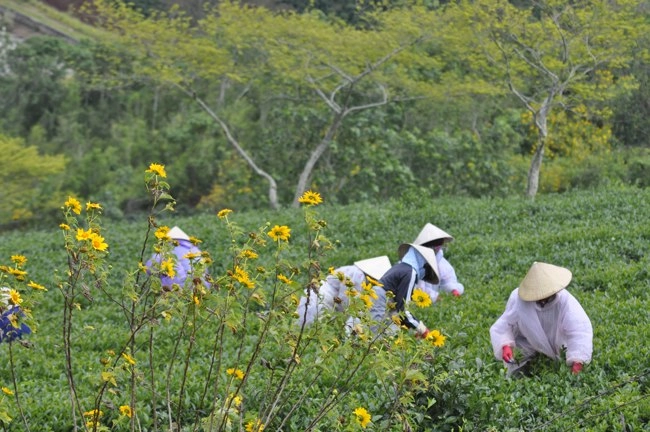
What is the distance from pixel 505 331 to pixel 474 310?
7.58 feet

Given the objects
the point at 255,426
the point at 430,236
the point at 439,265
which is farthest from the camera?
Answer: the point at 439,265

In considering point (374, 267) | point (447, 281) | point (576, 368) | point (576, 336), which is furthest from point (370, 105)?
point (576, 368)

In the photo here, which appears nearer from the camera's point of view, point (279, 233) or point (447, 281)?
point (279, 233)

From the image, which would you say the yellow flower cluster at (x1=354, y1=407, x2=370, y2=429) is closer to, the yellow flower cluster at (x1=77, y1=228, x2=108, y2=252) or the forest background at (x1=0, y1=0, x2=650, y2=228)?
the yellow flower cluster at (x1=77, y1=228, x2=108, y2=252)

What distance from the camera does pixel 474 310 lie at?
27.8 feet

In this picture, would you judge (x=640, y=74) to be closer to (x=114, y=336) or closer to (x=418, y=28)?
(x=418, y=28)

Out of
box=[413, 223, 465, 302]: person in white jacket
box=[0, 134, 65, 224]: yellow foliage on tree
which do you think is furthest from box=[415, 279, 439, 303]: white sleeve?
box=[0, 134, 65, 224]: yellow foliage on tree

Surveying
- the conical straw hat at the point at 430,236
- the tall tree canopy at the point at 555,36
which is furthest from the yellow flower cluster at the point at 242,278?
the tall tree canopy at the point at 555,36

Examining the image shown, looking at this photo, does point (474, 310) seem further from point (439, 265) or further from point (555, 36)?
point (555, 36)

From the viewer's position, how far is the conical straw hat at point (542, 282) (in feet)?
19.3

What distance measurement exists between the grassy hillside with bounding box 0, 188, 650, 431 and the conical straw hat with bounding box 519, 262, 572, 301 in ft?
1.85

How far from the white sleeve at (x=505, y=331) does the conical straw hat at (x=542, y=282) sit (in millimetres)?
203

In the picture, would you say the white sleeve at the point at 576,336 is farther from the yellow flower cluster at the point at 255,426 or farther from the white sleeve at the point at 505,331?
the yellow flower cluster at the point at 255,426

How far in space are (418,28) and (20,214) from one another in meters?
15.4
